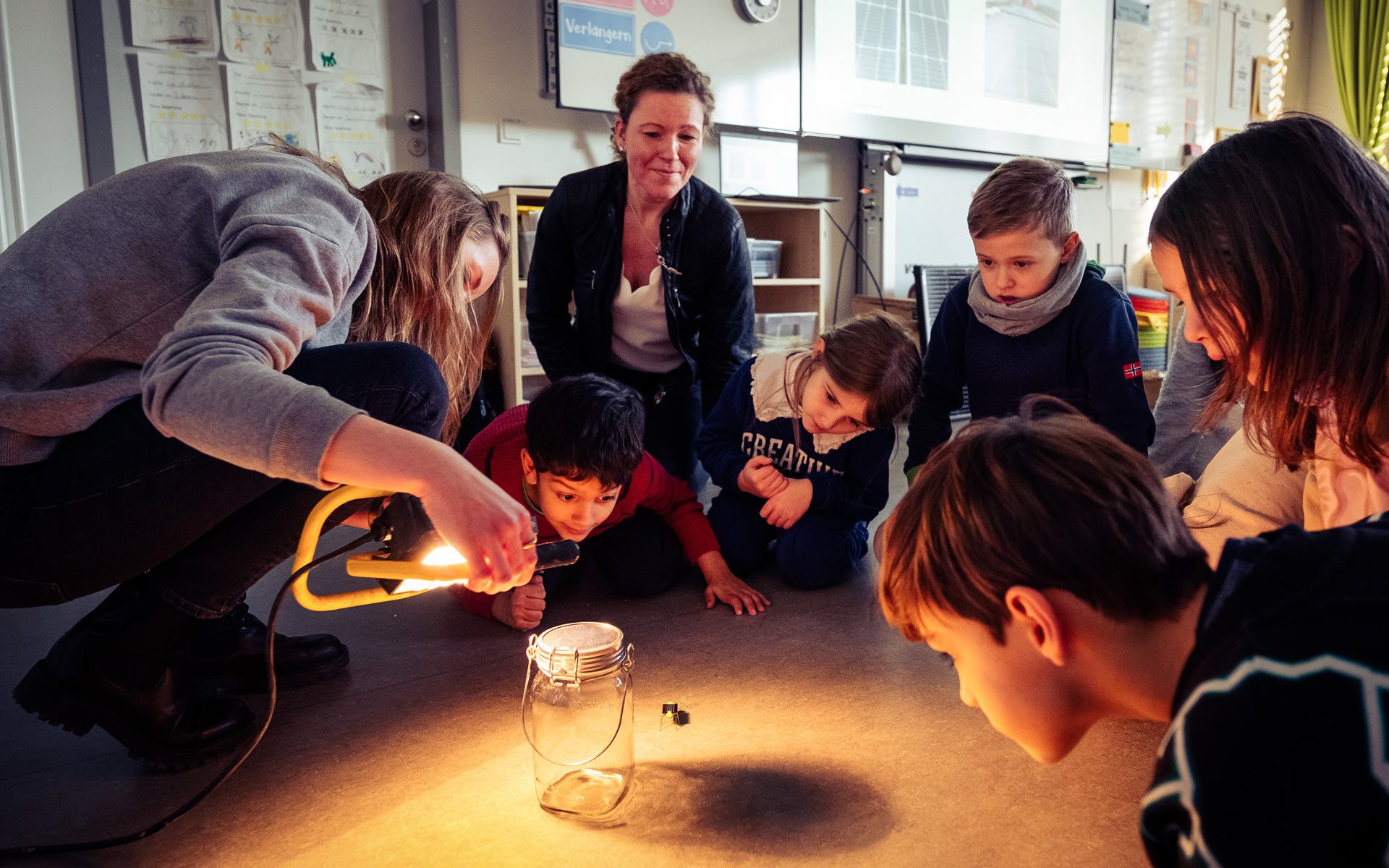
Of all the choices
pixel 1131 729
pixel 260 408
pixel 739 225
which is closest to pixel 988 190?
pixel 739 225

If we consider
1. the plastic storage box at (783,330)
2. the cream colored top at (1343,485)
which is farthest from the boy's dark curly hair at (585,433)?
the plastic storage box at (783,330)

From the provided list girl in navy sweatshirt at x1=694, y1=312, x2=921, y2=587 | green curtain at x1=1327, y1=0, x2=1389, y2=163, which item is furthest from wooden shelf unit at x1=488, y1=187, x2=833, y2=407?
green curtain at x1=1327, y1=0, x2=1389, y2=163

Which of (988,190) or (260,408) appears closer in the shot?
(260,408)

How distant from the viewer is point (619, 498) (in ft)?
5.73

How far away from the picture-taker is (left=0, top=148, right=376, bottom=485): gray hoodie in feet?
2.89

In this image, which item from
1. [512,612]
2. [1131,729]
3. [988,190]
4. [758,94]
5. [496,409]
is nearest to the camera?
[1131,729]

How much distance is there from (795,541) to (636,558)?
0.32 m

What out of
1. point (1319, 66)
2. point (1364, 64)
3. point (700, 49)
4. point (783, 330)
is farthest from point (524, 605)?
point (1319, 66)

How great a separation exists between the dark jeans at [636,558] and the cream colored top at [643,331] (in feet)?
1.93

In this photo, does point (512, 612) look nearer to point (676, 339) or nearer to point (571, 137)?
point (676, 339)

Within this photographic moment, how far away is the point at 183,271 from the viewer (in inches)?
38.7

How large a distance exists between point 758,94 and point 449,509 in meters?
3.15

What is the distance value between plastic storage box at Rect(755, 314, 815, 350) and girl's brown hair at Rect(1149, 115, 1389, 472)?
2.42 metres

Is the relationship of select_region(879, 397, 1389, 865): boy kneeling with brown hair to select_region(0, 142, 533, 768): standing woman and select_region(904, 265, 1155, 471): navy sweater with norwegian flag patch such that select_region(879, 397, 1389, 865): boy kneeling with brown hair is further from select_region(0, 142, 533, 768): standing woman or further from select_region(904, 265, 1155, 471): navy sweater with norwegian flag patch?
select_region(904, 265, 1155, 471): navy sweater with norwegian flag patch
